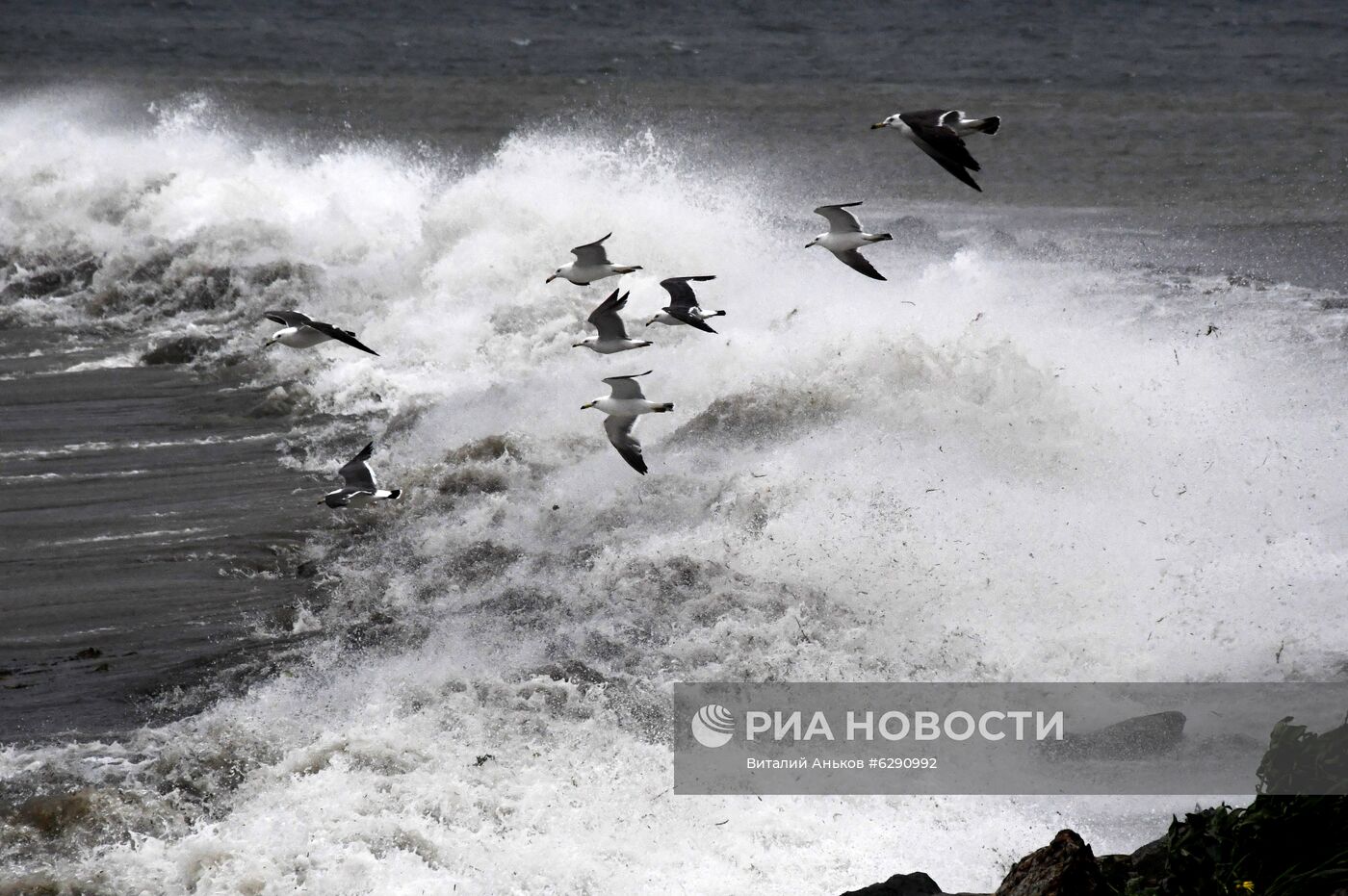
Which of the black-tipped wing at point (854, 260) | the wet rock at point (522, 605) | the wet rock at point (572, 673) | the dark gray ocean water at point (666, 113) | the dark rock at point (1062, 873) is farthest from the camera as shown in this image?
the dark gray ocean water at point (666, 113)

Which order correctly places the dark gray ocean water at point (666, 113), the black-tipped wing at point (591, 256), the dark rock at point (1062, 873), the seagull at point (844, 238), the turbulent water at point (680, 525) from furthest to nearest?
1. the dark gray ocean water at point (666, 113)
2. the black-tipped wing at point (591, 256)
3. the seagull at point (844, 238)
4. the turbulent water at point (680, 525)
5. the dark rock at point (1062, 873)

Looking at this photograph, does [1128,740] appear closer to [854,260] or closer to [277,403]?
[854,260]

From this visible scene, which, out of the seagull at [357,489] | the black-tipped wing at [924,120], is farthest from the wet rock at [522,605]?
the black-tipped wing at [924,120]

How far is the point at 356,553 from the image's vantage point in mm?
10938

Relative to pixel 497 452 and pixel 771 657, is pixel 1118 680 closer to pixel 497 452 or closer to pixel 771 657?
pixel 771 657

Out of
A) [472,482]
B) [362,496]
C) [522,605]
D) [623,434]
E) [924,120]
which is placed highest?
[924,120]

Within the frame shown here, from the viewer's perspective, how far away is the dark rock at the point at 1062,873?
17.4 feet

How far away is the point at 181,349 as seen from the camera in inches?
610

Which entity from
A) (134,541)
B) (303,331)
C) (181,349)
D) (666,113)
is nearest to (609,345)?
(303,331)

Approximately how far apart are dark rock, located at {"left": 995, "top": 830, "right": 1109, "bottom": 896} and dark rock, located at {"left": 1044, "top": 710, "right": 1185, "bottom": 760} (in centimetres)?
275

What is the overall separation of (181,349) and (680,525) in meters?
7.33

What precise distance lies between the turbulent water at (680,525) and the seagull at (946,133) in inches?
138

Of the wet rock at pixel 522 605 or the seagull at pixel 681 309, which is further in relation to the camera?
the wet rock at pixel 522 605

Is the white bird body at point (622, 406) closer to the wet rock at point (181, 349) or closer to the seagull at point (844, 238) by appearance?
the seagull at point (844, 238)
